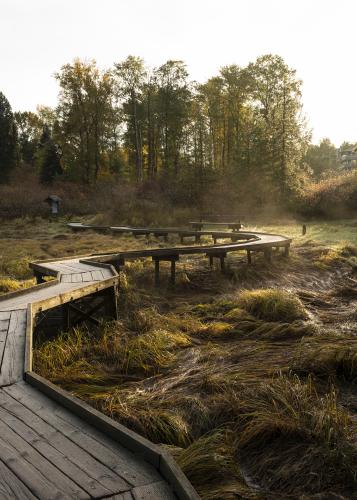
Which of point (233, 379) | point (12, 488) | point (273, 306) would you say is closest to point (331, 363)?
point (233, 379)

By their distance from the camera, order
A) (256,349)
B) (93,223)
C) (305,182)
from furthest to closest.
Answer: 1. (305,182)
2. (93,223)
3. (256,349)

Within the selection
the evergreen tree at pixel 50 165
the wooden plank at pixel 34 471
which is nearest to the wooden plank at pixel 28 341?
the wooden plank at pixel 34 471

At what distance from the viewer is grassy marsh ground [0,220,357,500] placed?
10.5 feet

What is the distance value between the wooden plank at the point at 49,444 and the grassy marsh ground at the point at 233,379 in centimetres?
110

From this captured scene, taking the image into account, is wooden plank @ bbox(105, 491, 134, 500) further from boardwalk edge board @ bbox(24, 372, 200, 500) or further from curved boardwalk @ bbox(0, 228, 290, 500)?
boardwalk edge board @ bbox(24, 372, 200, 500)

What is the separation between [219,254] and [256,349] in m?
5.53

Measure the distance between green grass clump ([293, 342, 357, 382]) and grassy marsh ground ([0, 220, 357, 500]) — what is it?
13 mm

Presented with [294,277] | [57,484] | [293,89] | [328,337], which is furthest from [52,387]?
[293,89]

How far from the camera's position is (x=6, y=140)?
144ft

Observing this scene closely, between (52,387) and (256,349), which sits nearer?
(52,387)

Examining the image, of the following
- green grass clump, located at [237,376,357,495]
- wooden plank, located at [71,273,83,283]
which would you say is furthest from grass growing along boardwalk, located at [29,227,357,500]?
wooden plank, located at [71,273,83,283]

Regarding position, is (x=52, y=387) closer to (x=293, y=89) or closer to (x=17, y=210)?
(x=17, y=210)

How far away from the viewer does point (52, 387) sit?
318 centimetres

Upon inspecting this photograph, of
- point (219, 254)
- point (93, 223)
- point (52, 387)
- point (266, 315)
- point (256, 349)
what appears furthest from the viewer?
point (93, 223)
